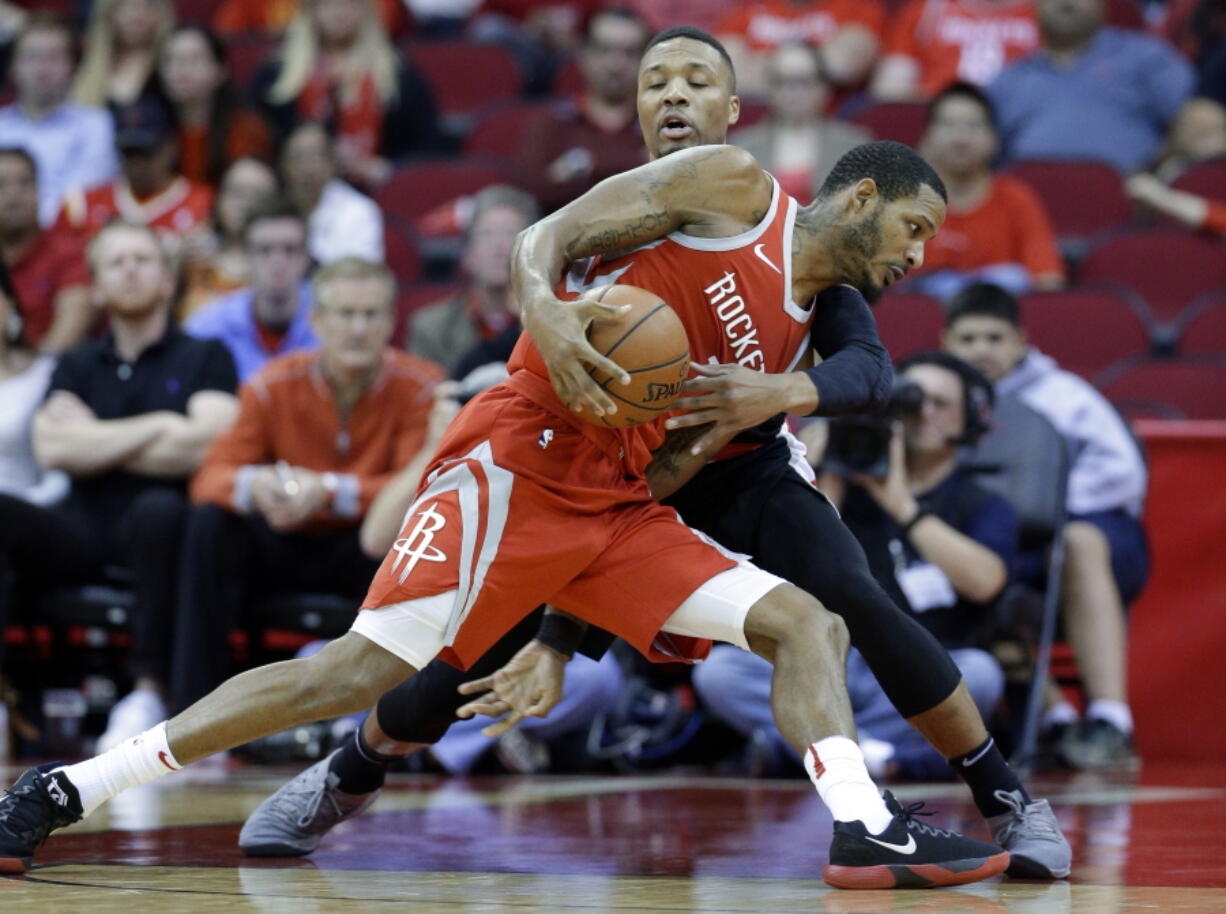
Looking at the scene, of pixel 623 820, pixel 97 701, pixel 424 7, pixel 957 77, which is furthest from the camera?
pixel 424 7

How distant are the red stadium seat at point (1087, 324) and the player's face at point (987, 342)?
1.02 m

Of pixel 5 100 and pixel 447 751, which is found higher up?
pixel 5 100

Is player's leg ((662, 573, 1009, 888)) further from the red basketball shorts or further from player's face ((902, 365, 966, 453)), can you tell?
player's face ((902, 365, 966, 453))

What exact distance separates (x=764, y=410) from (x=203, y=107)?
21.1 ft

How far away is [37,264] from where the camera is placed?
8141 millimetres

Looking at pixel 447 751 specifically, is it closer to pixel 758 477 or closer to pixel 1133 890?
pixel 758 477

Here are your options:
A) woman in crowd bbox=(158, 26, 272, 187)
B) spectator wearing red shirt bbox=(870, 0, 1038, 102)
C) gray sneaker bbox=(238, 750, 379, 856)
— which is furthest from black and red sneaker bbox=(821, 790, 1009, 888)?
spectator wearing red shirt bbox=(870, 0, 1038, 102)

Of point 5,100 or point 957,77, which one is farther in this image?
point 5,100

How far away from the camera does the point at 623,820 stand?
4750mm

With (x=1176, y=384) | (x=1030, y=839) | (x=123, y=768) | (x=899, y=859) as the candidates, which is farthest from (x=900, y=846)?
(x=1176, y=384)

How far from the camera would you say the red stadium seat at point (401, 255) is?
8.92m

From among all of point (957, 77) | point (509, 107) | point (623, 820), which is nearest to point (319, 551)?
point (623, 820)

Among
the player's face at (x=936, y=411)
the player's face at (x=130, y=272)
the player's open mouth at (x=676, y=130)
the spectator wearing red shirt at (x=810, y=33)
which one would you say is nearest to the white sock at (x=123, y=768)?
the player's open mouth at (x=676, y=130)

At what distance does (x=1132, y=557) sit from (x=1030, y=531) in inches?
18.3
